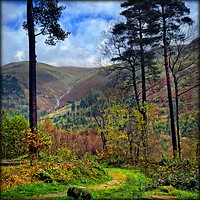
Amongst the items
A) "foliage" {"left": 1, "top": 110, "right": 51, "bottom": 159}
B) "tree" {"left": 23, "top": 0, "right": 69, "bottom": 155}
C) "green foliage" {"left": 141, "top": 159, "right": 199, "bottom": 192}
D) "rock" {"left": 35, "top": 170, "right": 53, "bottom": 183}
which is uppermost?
"tree" {"left": 23, "top": 0, "right": 69, "bottom": 155}

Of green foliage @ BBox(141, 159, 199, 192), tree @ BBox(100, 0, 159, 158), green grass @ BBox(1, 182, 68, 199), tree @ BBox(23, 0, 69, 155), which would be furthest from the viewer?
tree @ BBox(100, 0, 159, 158)

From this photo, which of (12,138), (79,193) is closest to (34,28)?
(12,138)

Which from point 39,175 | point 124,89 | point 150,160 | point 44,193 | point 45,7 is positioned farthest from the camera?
point 124,89

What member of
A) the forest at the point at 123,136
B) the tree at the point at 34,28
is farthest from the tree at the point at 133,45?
the tree at the point at 34,28

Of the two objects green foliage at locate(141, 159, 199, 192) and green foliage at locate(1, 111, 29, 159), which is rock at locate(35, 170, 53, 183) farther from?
green foliage at locate(1, 111, 29, 159)

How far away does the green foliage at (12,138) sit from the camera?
991 centimetres

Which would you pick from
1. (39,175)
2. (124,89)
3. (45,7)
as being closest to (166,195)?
(39,175)

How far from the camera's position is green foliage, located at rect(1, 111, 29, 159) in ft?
32.5

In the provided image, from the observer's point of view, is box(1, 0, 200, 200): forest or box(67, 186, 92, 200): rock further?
box(1, 0, 200, 200): forest

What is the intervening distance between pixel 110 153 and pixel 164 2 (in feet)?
36.8

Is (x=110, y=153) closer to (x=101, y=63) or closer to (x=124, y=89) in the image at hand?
(x=124, y=89)

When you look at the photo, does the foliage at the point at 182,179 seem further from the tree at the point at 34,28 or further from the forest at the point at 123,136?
the tree at the point at 34,28

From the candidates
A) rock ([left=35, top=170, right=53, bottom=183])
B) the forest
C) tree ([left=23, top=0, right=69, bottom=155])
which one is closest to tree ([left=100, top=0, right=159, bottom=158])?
the forest

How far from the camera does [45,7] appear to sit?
10.1 metres
